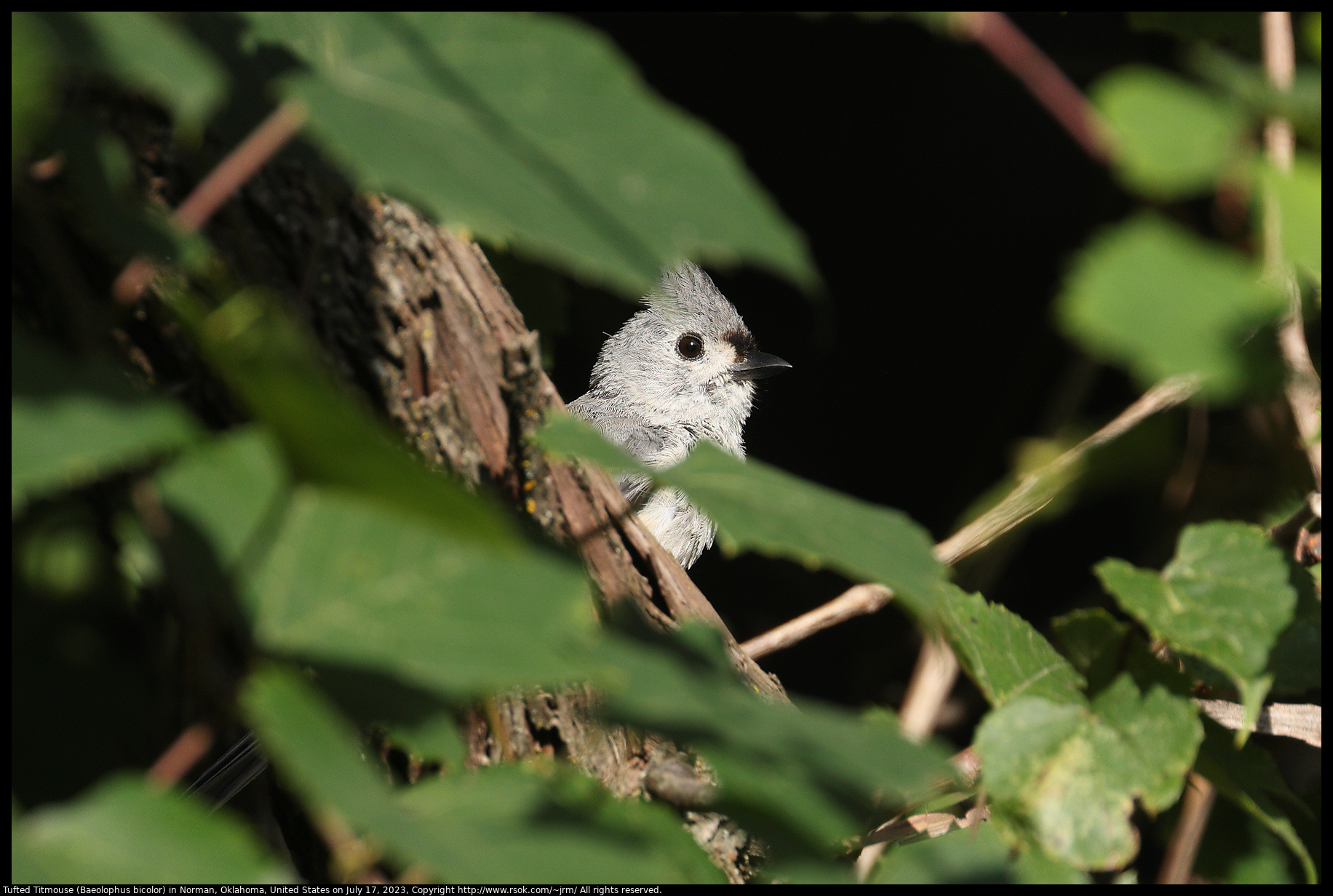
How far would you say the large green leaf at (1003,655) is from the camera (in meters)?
0.96

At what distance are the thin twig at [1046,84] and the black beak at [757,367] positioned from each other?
2206 mm

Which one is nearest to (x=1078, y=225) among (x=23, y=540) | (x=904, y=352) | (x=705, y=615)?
(x=904, y=352)

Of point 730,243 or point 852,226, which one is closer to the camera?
point 730,243

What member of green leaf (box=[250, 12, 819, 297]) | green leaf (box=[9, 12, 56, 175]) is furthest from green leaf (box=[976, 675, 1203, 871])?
green leaf (box=[9, 12, 56, 175])

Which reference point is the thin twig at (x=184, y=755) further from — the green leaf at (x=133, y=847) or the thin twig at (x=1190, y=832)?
the thin twig at (x=1190, y=832)

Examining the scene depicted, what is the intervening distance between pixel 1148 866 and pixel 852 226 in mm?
2083

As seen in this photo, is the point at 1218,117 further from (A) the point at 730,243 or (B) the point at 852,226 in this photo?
(B) the point at 852,226

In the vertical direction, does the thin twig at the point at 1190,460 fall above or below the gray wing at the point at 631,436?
above

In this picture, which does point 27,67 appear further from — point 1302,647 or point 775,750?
point 1302,647

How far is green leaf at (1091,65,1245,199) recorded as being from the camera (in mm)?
498

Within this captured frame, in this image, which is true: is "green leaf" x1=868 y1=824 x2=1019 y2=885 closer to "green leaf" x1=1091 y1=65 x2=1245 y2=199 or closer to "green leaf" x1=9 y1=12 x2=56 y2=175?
"green leaf" x1=1091 y1=65 x2=1245 y2=199

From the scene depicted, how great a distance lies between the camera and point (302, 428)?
409 millimetres

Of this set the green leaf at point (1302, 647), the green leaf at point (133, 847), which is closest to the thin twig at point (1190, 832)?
the green leaf at point (1302, 647)

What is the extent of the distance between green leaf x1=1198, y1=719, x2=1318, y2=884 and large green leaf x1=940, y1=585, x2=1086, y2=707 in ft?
0.65
